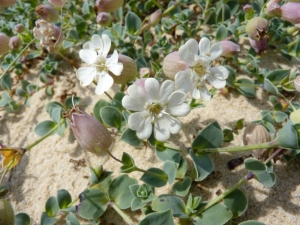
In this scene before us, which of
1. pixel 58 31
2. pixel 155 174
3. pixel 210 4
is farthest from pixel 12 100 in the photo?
pixel 210 4

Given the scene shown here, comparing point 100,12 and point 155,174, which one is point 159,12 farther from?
point 155,174

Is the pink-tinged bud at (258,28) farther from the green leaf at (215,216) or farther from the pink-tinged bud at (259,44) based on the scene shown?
the green leaf at (215,216)

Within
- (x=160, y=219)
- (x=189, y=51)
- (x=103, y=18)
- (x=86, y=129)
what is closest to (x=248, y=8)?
(x=189, y=51)

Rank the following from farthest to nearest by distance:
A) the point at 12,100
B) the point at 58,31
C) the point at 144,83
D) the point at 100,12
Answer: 1. the point at 12,100
2. the point at 100,12
3. the point at 58,31
4. the point at 144,83

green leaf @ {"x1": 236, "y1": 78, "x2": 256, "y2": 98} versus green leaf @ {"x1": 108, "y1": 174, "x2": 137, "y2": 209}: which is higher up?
green leaf @ {"x1": 236, "y1": 78, "x2": 256, "y2": 98}

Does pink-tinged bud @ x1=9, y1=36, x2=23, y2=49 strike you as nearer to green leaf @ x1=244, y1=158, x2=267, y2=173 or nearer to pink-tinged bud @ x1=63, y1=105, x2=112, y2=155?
pink-tinged bud @ x1=63, y1=105, x2=112, y2=155

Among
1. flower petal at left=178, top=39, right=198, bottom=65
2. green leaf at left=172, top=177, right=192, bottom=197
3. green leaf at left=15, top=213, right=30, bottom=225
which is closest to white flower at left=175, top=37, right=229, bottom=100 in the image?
flower petal at left=178, top=39, right=198, bottom=65
